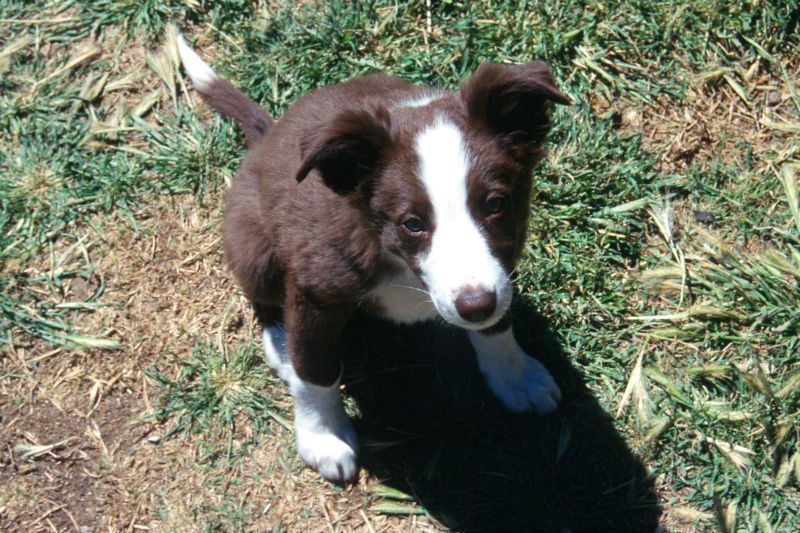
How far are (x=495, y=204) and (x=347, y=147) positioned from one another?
1.82ft

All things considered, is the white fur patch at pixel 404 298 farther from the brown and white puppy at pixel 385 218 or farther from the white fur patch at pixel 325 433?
the white fur patch at pixel 325 433

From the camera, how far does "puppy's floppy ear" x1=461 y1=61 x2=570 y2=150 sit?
9.16ft

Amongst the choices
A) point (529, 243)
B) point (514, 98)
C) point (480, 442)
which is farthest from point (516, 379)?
point (514, 98)

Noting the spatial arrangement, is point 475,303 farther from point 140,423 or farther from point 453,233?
point 140,423

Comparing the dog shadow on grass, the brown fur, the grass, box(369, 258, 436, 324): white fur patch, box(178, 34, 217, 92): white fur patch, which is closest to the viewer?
the brown fur

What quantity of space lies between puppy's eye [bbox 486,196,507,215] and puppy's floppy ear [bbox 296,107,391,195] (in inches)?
16.3

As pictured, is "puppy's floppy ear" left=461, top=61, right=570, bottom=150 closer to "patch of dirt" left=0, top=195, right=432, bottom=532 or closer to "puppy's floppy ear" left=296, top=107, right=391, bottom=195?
"puppy's floppy ear" left=296, top=107, right=391, bottom=195

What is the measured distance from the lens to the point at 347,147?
2.87 m

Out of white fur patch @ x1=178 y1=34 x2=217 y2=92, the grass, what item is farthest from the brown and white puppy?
white fur patch @ x1=178 y1=34 x2=217 y2=92

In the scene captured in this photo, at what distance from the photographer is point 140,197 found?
14.8ft

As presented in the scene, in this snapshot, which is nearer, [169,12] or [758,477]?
[758,477]

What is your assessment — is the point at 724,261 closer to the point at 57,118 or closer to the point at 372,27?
the point at 372,27

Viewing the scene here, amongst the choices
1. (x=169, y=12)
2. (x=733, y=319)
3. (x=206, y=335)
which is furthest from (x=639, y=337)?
(x=169, y=12)

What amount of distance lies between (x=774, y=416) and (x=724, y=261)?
0.82 meters
